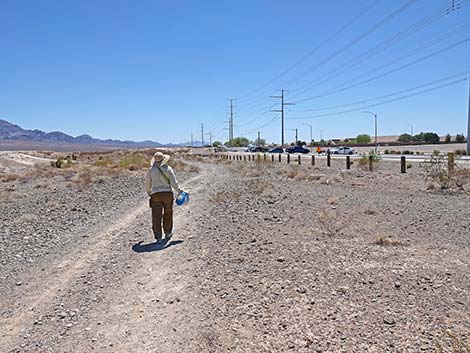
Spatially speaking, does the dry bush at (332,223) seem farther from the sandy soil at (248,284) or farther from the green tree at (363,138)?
the green tree at (363,138)

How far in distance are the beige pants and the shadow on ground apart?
24 cm

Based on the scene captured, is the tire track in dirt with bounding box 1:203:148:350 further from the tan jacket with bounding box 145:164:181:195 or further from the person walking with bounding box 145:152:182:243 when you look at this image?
the tan jacket with bounding box 145:164:181:195

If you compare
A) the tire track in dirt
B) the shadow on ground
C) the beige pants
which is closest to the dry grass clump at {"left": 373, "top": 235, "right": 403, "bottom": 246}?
the shadow on ground

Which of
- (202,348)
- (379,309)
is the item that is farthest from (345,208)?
(202,348)

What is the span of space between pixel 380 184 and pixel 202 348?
17.1 meters

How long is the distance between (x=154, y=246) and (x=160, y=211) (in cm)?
71

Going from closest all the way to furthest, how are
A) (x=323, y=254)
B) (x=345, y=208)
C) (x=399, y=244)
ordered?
(x=323, y=254)
(x=399, y=244)
(x=345, y=208)

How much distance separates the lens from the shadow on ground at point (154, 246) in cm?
824

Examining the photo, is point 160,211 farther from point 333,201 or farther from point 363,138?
point 363,138

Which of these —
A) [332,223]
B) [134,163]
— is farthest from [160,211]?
[134,163]

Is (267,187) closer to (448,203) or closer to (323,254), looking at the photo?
(448,203)

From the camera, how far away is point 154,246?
845 cm

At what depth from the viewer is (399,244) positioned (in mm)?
7488

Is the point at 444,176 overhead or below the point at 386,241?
overhead
